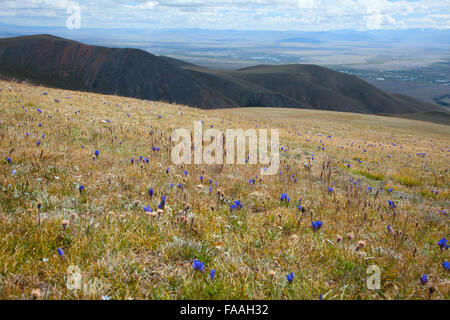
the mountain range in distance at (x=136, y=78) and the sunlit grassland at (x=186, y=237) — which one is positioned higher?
the mountain range in distance at (x=136, y=78)

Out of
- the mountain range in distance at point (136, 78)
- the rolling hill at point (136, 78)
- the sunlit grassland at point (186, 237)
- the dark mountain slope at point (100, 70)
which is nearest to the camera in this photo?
the sunlit grassland at point (186, 237)

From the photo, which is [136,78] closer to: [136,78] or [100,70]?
[136,78]

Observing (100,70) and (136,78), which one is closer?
(100,70)

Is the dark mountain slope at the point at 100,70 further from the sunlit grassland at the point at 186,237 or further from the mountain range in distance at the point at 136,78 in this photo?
the sunlit grassland at the point at 186,237

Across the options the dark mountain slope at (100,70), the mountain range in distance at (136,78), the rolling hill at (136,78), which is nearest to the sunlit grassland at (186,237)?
the mountain range in distance at (136,78)

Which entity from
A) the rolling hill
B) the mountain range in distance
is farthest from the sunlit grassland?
the rolling hill

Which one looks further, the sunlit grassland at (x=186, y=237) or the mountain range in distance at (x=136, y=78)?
the mountain range in distance at (x=136, y=78)

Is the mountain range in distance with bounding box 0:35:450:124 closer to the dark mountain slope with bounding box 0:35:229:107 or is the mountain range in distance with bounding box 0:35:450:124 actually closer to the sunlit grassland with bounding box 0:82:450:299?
the dark mountain slope with bounding box 0:35:229:107

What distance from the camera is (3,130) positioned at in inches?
318

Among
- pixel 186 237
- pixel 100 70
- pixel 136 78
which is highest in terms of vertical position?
pixel 100 70

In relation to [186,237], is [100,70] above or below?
above

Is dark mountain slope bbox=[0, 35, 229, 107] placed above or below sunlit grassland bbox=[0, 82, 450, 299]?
above

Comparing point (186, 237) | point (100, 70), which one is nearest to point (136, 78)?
point (100, 70)
